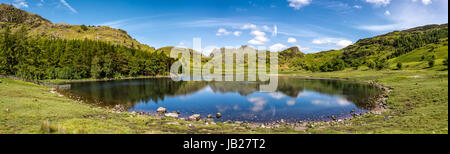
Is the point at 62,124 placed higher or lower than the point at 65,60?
lower

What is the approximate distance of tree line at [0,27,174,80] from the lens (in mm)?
68312

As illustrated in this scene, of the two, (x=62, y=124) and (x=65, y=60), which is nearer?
(x=62, y=124)

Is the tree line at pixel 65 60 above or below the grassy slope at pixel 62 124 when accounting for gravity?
above

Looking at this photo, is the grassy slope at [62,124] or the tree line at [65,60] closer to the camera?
the grassy slope at [62,124]

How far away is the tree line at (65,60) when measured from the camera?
6831 cm

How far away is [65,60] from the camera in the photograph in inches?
3895

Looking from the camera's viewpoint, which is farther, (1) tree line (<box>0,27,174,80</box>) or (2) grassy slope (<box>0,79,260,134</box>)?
(1) tree line (<box>0,27,174,80</box>)

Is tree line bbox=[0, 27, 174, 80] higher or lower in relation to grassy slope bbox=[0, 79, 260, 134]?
higher
